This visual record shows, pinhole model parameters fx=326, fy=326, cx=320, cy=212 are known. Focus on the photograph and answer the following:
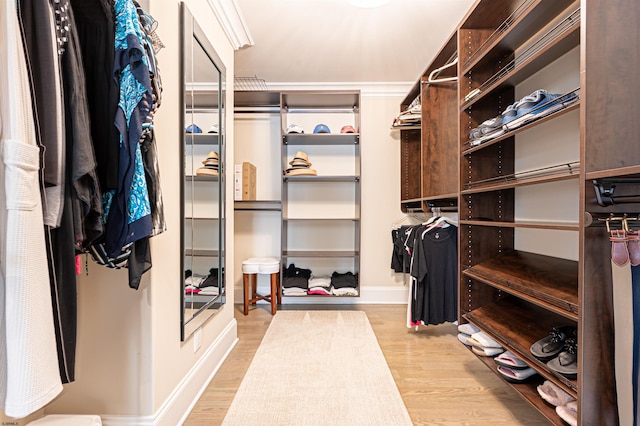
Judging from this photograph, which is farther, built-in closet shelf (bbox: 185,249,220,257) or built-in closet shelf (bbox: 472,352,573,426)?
built-in closet shelf (bbox: 185,249,220,257)

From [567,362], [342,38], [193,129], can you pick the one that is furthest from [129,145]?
[342,38]

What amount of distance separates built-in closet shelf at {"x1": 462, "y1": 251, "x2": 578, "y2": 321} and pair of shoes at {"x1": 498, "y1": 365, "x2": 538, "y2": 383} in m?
0.35

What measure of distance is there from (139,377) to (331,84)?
3.19 meters

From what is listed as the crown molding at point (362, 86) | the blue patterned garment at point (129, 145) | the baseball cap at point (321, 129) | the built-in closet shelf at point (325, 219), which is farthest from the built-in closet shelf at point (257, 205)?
the blue patterned garment at point (129, 145)

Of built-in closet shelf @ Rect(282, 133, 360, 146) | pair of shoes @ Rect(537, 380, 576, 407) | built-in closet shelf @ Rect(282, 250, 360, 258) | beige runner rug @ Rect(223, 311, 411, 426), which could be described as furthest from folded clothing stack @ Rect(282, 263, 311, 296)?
pair of shoes @ Rect(537, 380, 576, 407)

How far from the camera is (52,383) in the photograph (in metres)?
0.72

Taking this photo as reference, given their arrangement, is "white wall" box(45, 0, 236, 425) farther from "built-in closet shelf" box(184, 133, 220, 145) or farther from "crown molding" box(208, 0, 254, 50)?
"crown molding" box(208, 0, 254, 50)

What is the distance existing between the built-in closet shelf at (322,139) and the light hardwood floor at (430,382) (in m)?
1.86

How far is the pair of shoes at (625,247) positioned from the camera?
92cm

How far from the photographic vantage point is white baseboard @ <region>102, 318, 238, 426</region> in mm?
1297

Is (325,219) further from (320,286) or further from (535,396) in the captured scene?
(535,396)

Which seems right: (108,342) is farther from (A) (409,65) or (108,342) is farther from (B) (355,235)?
(A) (409,65)

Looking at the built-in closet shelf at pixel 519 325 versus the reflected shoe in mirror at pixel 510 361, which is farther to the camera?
the reflected shoe in mirror at pixel 510 361

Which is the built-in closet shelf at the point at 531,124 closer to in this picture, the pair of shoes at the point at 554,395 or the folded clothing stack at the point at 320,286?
the pair of shoes at the point at 554,395
